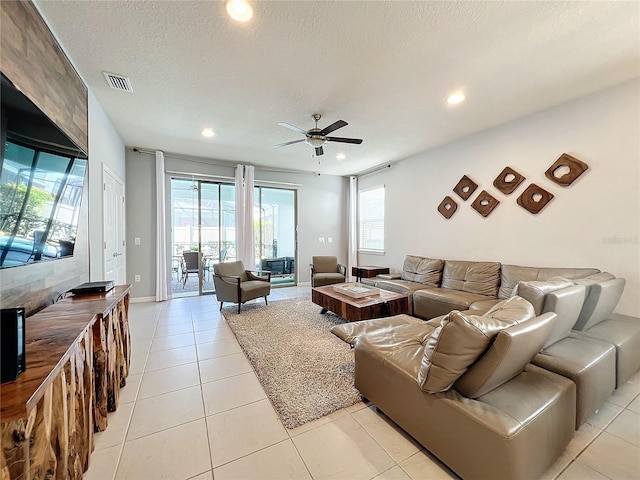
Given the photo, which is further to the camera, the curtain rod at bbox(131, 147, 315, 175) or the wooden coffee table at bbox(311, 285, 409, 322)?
the curtain rod at bbox(131, 147, 315, 175)

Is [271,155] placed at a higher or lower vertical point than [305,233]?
higher

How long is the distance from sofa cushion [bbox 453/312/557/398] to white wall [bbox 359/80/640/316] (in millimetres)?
2445

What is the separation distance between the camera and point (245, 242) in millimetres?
5570

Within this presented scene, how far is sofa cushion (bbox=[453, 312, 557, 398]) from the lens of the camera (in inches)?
47.6

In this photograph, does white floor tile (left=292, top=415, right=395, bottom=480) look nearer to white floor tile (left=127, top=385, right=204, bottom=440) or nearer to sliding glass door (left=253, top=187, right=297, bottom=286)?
white floor tile (left=127, top=385, right=204, bottom=440)

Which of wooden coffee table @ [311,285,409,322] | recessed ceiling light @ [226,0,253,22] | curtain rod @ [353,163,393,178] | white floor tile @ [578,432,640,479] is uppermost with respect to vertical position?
curtain rod @ [353,163,393,178]

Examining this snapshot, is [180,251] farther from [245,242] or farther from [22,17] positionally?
[22,17]

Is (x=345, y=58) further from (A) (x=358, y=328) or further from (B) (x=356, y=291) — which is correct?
(B) (x=356, y=291)

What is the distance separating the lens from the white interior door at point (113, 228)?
10.9 ft

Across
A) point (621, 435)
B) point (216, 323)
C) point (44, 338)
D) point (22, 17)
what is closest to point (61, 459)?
point (44, 338)

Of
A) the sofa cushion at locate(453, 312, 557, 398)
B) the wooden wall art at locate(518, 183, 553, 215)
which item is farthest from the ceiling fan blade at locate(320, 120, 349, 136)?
the wooden wall art at locate(518, 183, 553, 215)

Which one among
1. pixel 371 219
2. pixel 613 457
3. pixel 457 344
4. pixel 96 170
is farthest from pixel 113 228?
pixel 613 457

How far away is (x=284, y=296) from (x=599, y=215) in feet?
15.6

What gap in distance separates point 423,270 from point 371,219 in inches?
88.8
